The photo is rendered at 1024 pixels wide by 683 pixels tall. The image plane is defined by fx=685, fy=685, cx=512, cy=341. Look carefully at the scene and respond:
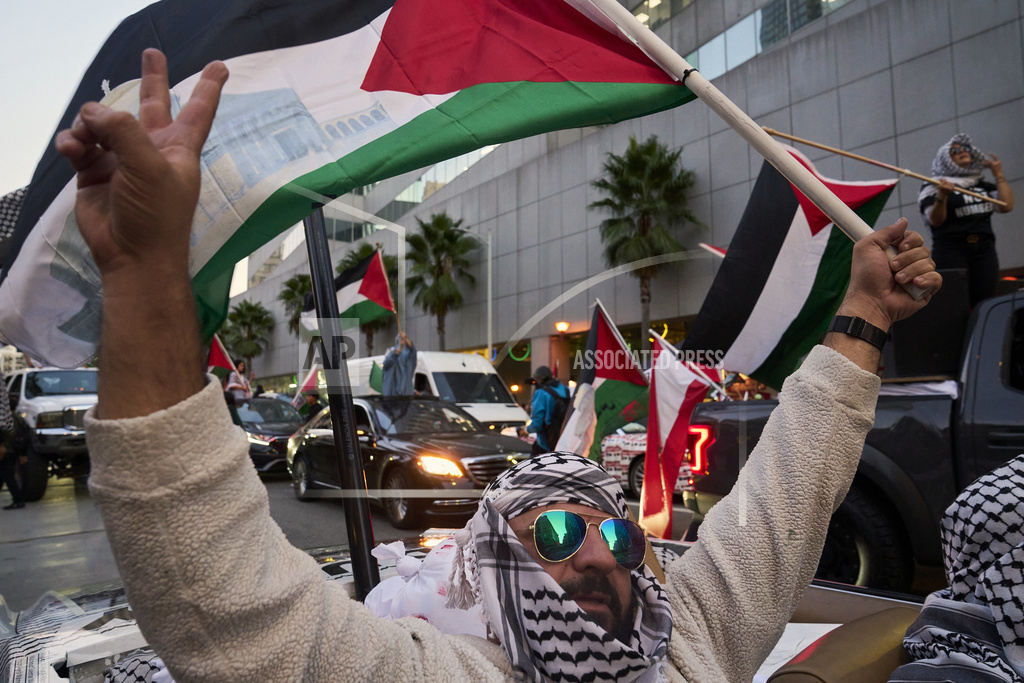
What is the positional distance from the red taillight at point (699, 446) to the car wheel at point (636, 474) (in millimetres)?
5706

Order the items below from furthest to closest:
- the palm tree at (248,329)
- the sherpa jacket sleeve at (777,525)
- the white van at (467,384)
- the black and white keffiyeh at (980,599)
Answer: the palm tree at (248,329) < the white van at (467,384) < the black and white keffiyeh at (980,599) < the sherpa jacket sleeve at (777,525)

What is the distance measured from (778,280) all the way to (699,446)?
4.53ft

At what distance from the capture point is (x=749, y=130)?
5.77 feet

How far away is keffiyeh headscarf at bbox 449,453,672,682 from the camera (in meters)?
1.25

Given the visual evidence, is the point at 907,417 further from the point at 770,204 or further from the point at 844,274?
the point at 770,204

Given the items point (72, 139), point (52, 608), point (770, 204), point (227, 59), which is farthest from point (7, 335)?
point (770, 204)

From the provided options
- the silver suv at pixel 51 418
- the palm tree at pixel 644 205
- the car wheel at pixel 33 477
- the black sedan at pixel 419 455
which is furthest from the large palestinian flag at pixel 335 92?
the palm tree at pixel 644 205

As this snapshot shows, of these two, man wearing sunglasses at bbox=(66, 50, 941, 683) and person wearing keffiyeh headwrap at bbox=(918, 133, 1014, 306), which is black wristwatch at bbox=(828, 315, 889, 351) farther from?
person wearing keffiyeh headwrap at bbox=(918, 133, 1014, 306)

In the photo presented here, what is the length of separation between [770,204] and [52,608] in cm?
446

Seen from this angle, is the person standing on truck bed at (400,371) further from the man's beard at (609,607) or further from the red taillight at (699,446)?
the man's beard at (609,607)

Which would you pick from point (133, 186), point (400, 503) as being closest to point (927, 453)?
point (133, 186)

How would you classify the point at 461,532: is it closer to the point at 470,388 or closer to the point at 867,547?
the point at 867,547

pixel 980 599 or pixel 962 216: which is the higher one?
pixel 962 216

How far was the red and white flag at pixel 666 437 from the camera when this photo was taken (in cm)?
523
